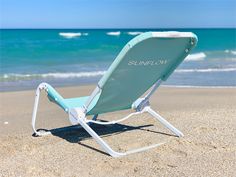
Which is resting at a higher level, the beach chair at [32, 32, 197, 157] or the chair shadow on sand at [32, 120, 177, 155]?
the beach chair at [32, 32, 197, 157]

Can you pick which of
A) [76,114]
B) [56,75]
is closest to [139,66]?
[76,114]

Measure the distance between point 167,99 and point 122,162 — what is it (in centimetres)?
486

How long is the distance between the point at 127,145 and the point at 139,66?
999mm

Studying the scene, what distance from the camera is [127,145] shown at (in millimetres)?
4934

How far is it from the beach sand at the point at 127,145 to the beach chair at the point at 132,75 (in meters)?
0.26

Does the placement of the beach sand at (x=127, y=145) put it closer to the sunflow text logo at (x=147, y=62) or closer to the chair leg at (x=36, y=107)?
the chair leg at (x=36, y=107)

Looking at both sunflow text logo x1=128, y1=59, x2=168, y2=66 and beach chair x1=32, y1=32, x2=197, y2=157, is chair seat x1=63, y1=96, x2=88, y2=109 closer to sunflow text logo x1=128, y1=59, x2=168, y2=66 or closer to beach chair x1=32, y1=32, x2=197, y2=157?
beach chair x1=32, y1=32, x2=197, y2=157

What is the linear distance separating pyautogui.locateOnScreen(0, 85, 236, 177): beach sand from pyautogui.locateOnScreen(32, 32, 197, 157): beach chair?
0.26 metres

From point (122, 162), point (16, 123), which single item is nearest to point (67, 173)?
point (122, 162)

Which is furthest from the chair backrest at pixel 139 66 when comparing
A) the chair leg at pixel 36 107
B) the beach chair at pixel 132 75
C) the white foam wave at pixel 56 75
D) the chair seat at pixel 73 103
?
the white foam wave at pixel 56 75

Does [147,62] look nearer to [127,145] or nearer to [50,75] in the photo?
[127,145]

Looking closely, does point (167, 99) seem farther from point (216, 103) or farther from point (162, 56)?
point (162, 56)

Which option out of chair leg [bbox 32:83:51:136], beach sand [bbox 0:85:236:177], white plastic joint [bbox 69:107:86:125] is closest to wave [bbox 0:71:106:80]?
beach sand [bbox 0:85:236:177]

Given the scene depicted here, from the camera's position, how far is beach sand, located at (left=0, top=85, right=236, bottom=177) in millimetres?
4055
